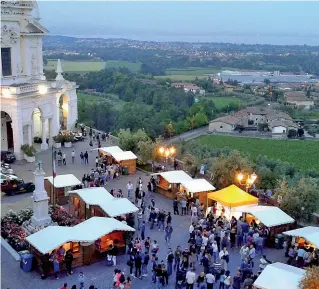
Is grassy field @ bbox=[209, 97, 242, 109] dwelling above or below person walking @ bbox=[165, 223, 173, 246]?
below

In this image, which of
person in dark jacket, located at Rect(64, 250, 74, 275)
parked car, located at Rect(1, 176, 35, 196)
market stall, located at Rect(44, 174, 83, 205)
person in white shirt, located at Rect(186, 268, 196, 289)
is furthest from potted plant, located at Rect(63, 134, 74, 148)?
person in white shirt, located at Rect(186, 268, 196, 289)

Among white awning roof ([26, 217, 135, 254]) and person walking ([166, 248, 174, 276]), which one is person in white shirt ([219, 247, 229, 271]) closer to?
person walking ([166, 248, 174, 276])

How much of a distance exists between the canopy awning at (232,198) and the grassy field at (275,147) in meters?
33.1

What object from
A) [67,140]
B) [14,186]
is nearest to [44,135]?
[67,140]

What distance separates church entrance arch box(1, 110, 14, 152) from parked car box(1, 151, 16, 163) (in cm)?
231

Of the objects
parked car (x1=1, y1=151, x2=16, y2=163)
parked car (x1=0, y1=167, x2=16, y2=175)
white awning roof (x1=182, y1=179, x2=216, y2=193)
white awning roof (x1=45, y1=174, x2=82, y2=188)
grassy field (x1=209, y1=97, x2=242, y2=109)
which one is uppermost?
white awning roof (x1=182, y1=179, x2=216, y2=193)

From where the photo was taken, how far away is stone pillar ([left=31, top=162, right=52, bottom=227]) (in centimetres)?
1919

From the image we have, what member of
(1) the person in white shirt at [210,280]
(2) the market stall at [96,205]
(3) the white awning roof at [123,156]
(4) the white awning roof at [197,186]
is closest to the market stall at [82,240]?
(2) the market stall at [96,205]

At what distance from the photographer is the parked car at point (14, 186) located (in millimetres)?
24328

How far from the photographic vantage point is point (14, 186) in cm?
2453

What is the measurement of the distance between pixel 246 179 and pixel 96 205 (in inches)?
321

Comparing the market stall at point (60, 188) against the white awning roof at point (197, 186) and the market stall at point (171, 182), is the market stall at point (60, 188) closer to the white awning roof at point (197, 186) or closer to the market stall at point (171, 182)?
the market stall at point (171, 182)

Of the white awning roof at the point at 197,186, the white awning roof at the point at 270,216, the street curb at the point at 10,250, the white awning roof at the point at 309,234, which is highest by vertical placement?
the white awning roof at the point at 309,234

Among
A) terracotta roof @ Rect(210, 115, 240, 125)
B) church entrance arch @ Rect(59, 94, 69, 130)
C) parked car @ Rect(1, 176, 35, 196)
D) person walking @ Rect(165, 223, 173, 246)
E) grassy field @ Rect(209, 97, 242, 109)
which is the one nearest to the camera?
person walking @ Rect(165, 223, 173, 246)
